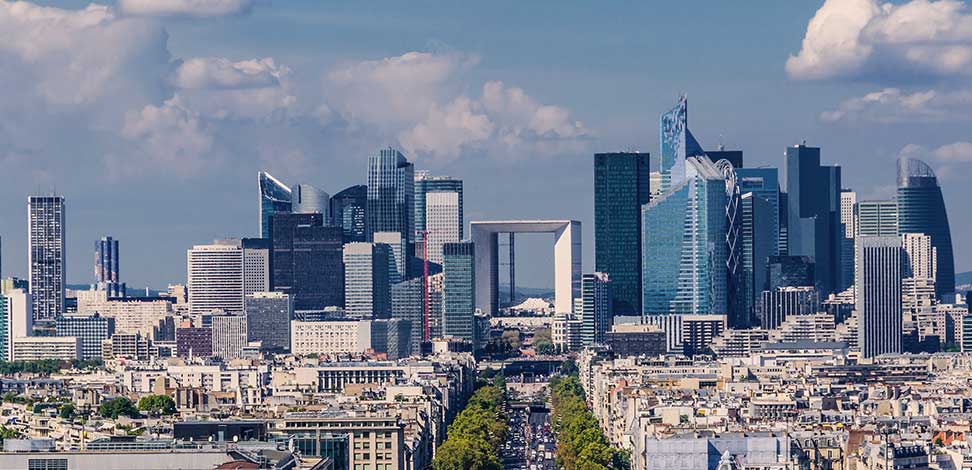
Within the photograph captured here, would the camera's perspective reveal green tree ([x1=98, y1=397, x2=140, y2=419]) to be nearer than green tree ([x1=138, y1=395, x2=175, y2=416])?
Yes

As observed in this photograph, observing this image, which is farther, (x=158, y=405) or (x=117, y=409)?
(x=158, y=405)

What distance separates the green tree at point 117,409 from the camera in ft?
371

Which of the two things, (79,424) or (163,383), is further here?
(163,383)

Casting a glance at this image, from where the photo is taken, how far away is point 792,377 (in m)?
163

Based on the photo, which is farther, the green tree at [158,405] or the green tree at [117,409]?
the green tree at [158,405]

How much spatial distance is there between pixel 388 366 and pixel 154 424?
305ft

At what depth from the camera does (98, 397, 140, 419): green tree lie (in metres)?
113

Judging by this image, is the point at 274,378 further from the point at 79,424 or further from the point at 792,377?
the point at 79,424

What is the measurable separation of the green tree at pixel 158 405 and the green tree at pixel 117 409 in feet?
2.37

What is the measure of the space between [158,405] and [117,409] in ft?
26.8

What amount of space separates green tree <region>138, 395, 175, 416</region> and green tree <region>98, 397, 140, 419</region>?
72cm

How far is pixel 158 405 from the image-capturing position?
411ft

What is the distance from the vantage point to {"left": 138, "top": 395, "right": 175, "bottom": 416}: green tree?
387 ft

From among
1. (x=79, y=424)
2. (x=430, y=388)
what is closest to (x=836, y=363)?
(x=430, y=388)
